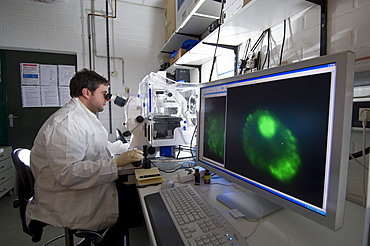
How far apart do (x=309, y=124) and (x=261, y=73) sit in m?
0.23

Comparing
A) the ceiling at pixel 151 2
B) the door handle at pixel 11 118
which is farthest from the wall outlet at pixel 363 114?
the door handle at pixel 11 118

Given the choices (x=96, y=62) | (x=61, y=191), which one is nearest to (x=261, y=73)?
(x=61, y=191)

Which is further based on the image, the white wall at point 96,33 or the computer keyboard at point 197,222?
the white wall at point 96,33

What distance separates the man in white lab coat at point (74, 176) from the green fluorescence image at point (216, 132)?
0.44m

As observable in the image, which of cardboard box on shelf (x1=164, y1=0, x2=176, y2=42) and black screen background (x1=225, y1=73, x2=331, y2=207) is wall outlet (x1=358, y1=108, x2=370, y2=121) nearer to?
black screen background (x1=225, y1=73, x2=331, y2=207)

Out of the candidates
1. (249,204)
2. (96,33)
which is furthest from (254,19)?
(96,33)

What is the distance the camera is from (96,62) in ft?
9.61

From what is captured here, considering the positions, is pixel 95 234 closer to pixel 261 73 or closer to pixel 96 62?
pixel 261 73

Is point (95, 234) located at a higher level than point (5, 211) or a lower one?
higher

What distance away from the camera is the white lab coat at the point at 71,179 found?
38.8 inches

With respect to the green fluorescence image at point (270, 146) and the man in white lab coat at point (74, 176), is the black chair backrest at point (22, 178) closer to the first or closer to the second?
the man in white lab coat at point (74, 176)

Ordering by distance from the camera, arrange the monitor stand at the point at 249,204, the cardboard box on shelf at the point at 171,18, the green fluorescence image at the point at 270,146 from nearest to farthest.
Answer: the green fluorescence image at the point at 270,146 < the monitor stand at the point at 249,204 < the cardboard box on shelf at the point at 171,18

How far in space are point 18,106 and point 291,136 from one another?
358 cm

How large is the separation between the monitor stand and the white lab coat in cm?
61
